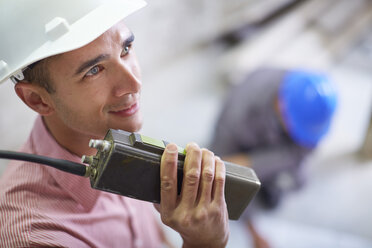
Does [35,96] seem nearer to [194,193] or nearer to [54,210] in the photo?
[54,210]

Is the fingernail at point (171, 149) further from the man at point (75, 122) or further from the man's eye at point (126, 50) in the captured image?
the man's eye at point (126, 50)

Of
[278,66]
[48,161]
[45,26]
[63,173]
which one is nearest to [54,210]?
[63,173]

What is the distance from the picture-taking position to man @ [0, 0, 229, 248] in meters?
0.75

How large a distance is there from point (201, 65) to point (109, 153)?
7.38 ft

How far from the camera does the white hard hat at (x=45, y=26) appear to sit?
29.1 inches

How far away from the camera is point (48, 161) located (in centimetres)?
72

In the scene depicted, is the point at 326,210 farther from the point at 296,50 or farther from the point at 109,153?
the point at 109,153

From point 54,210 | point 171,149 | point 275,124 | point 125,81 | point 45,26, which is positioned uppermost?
point 45,26

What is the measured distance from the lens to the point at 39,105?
0.90m

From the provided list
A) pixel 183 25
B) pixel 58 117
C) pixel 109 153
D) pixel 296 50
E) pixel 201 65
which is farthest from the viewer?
pixel 296 50

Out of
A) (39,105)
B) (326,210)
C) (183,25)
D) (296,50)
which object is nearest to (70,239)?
(39,105)

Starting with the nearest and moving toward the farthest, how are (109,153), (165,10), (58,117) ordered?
(109,153) → (58,117) → (165,10)

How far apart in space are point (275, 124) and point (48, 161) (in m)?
1.25

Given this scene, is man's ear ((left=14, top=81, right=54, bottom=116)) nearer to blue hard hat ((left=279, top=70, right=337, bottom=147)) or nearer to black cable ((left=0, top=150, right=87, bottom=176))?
black cable ((left=0, top=150, right=87, bottom=176))
